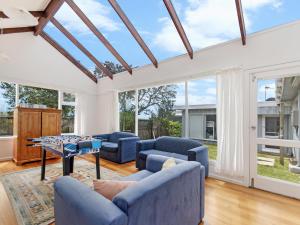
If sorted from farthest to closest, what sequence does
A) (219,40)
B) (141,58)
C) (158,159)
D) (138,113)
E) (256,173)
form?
(138,113) → (141,58) → (219,40) → (256,173) → (158,159)

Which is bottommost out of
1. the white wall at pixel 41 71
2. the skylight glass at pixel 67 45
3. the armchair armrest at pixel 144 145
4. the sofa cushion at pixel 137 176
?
the sofa cushion at pixel 137 176

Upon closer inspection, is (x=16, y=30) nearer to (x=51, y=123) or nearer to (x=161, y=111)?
(x=51, y=123)

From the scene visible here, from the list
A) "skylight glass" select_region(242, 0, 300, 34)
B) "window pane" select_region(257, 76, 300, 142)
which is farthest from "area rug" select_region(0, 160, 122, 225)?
"skylight glass" select_region(242, 0, 300, 34)

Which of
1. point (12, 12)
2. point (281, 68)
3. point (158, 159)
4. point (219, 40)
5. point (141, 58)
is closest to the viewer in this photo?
point (12, 12)

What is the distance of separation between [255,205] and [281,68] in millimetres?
2168

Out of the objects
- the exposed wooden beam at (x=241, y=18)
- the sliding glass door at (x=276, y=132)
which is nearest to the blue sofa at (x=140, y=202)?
the sliding glass door at (x=276, y=132)

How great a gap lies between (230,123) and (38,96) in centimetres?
532

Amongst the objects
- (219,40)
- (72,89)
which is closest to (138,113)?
(72,89)

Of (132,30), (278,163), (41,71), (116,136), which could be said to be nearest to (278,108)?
(278,163)

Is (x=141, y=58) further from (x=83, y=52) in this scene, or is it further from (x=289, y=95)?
(x=289, y=95)

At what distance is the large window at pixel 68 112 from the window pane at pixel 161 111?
7.87ft

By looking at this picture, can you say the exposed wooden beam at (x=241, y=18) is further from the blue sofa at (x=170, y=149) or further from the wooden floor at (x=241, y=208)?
the wooden floor at (x=241, y=208)

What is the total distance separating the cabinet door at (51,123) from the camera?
4.75 m

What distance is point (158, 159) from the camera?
7.97 feet
